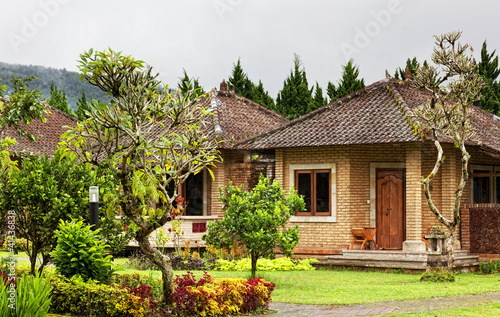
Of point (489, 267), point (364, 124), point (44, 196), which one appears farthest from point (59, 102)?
point (44, 196)

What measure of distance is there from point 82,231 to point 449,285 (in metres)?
8.83

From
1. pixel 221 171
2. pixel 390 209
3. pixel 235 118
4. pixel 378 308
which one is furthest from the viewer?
pixel 235 118

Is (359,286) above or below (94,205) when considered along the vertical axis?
below

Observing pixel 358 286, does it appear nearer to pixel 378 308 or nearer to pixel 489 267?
pixel 378 308

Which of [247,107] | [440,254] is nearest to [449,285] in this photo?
[440,254]

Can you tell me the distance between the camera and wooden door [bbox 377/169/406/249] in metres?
21.6

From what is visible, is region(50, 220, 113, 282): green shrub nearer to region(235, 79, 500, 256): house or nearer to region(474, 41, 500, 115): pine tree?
region(235, 79, 500, 256): house

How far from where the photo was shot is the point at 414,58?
110 ft

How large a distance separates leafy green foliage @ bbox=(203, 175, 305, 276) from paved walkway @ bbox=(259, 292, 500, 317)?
2.90m

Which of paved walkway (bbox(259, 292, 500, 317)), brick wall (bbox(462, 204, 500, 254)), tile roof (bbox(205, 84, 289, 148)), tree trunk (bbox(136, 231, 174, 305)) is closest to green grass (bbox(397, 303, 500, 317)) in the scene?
paved walkway (bbox(259, 292, 500, 317))

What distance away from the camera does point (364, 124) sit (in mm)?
21609

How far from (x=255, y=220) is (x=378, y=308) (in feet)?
13.6

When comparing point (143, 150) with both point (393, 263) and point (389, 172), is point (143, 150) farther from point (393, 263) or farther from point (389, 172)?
point (389, 172)

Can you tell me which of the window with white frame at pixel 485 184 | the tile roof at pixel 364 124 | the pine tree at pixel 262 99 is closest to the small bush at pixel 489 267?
the window with white frame at pixel 485 184
